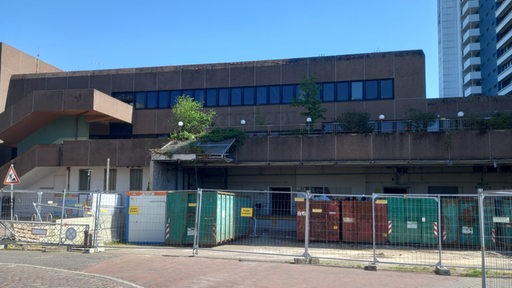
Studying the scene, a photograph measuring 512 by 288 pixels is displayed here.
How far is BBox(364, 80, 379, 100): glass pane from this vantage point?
29.4m

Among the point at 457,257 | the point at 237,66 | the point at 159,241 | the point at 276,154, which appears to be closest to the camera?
the point at 457,257

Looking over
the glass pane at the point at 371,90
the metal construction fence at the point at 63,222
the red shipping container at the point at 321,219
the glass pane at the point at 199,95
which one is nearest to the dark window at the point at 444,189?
the glass pane at the point at 371,90

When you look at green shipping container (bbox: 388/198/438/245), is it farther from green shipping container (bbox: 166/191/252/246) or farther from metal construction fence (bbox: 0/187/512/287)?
green shipping container (bbox: 166/191/252/246)

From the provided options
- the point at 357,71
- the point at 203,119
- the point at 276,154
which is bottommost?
the point at 276,154

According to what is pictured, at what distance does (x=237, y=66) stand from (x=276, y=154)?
996cm

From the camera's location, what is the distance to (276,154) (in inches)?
953

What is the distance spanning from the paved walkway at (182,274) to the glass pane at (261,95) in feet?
61.7

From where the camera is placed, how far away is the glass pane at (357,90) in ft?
97.2

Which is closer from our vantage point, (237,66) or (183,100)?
(183,100)

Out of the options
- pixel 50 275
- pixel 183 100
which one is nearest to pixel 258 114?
pixel 183 100

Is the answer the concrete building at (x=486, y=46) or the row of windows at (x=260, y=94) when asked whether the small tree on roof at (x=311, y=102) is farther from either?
the concrete building at (x=486, y=46)

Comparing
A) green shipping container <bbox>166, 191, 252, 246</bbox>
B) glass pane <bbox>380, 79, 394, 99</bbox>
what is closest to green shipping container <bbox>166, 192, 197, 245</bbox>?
green shipping container <bbox>166, 191, 252, 246</bbox>

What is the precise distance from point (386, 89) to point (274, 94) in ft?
24.0

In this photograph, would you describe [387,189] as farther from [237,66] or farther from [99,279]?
[99,279]
